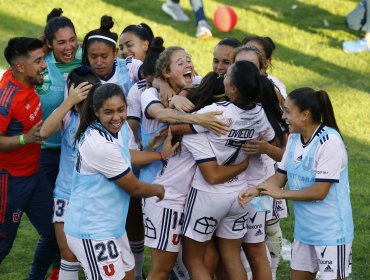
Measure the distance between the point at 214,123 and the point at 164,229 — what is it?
34.3 inches

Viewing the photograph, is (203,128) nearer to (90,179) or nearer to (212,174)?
(212,174)

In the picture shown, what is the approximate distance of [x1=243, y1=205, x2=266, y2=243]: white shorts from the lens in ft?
20.0

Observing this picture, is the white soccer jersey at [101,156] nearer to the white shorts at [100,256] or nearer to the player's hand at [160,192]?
the player's hand at [160,192]

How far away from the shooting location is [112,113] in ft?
17.7

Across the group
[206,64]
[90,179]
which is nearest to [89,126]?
[90,179]

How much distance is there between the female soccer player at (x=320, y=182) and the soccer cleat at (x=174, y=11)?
974 cm

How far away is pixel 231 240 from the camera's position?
6016mm

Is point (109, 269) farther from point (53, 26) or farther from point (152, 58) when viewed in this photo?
point (53, 26)

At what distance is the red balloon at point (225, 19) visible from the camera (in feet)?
47.4

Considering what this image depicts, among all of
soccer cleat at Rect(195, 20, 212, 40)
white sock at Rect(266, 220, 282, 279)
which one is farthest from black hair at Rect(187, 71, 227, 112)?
soccer cleat at Rect(195, 20, 212, 40)

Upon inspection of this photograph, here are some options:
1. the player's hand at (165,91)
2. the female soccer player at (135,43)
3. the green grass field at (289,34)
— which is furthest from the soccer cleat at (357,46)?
the player's hand at (165,91)

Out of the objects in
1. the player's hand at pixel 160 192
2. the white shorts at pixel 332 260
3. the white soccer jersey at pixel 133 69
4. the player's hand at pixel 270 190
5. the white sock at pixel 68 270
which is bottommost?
the white sock at pixel 68 270

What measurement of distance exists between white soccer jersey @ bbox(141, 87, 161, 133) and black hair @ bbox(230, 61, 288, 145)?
71cm

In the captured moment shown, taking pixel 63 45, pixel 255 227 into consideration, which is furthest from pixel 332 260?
A: pixel 63 45
